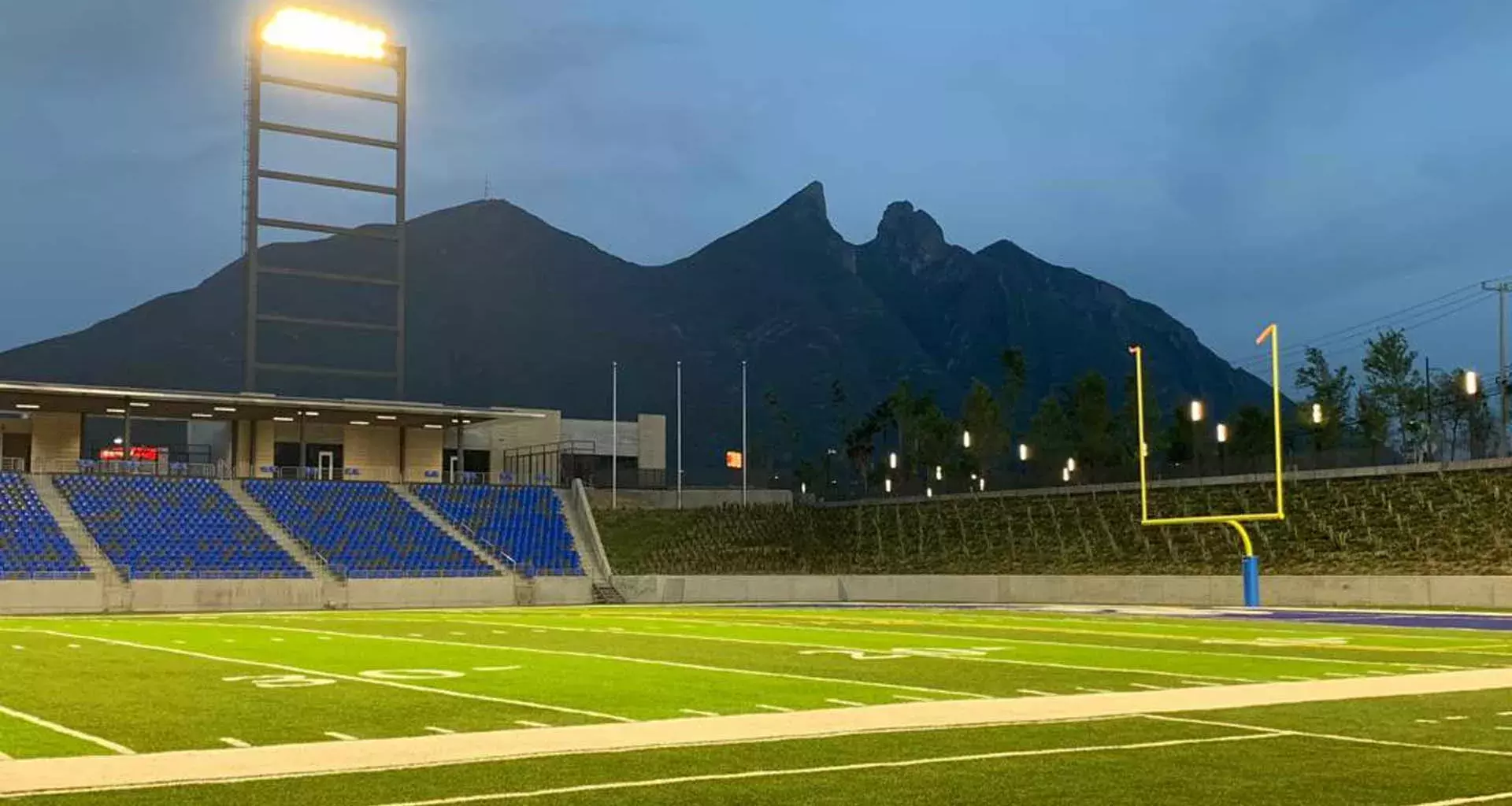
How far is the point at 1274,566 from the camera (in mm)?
48000

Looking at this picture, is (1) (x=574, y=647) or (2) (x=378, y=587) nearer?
(1) (x=574, y=647)

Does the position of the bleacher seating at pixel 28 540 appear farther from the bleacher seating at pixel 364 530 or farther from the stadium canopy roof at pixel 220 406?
the bleacher seating at pixel 364 530

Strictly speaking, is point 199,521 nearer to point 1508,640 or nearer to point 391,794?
point 1508,640

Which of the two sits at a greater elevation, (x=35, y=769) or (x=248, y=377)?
(x=248, y=377)

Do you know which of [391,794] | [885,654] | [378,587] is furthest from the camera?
[378,587]

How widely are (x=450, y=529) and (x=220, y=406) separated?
11118mm

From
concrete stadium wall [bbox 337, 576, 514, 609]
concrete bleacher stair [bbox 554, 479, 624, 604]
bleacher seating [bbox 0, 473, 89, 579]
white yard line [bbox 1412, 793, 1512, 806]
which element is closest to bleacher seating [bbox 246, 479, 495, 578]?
concrete stadium wall [bbox 337, 576, 514, 609]

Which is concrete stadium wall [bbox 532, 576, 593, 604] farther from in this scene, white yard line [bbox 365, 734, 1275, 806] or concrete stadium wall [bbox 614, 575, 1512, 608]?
white yard line [bbox 365, 734, 1275, 806]

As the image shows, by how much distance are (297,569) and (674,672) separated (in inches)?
1481

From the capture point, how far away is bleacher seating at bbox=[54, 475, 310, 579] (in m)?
51.5

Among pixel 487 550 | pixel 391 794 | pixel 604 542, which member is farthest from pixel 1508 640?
pixel 604 542

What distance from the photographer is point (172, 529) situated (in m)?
55.0

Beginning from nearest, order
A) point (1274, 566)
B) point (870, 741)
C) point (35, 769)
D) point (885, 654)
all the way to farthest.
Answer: point (35, 769) < point (870, 741) < point (885, 654) < point (1274, 566)

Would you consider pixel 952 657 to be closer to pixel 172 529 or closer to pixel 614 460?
pixel 172 529
